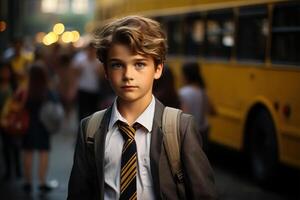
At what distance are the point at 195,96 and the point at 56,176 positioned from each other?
2.76 m

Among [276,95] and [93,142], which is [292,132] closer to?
[276,95]

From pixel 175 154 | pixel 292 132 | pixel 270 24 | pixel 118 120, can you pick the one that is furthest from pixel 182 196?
pixel 270 24

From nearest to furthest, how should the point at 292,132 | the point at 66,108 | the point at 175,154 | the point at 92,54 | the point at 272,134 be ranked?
the point at 175,154, the point at 292,132, the point at 272,134, the point at 92,54, the point at 66,108

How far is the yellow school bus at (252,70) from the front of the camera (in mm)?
9914


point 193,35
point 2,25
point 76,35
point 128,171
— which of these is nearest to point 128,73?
point 128,171

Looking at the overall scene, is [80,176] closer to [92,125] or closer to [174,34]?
[92,125]

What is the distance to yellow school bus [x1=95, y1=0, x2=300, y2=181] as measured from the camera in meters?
9.91

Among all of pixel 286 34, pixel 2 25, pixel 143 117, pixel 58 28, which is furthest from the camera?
pixel 58 28

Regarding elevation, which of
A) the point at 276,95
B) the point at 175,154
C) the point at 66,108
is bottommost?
the point at 66,108

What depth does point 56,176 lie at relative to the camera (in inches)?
432

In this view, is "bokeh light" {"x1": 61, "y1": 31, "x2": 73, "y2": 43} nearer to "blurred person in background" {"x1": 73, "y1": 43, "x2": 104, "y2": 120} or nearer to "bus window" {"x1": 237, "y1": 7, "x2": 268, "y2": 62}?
"blurred person in background" {"x1": 73, "y1": 43, "x2": 104, "y2": 120}

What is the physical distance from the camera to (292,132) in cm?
970

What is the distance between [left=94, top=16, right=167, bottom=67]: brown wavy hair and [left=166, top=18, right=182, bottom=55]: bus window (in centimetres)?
1136

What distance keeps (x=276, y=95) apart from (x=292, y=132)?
0.63m
